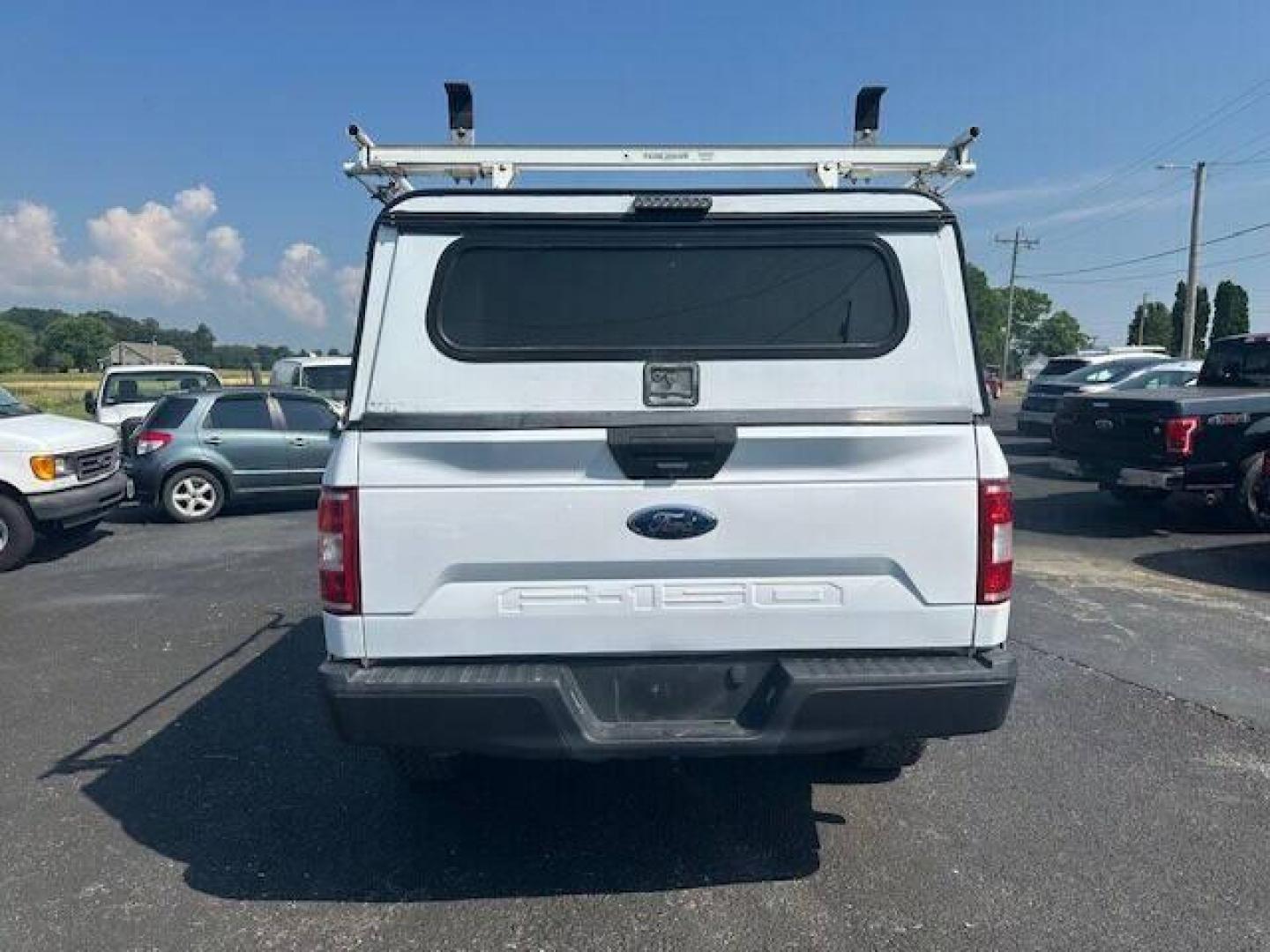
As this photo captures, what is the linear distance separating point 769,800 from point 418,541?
195cm

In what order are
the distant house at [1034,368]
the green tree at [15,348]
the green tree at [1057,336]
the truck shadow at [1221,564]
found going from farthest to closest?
the green tree at [1057,336], the green tree at [15,348], the distant house at [1034,368], the truck shadow at [1221,564]

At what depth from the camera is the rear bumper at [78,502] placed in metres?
8.79

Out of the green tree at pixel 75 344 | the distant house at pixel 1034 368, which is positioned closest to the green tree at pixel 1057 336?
the distant house at pixel 1034 368

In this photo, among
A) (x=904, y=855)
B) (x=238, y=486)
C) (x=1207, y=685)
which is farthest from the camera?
(x=238, y=486)

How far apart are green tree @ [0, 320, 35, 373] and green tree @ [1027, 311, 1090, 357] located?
10079cm

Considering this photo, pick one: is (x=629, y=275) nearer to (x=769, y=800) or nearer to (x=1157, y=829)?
(x=769, y=800)

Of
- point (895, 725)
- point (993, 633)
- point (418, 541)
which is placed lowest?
point (895, 725)

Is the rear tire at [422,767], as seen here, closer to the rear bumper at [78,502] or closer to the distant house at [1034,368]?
the rear bumper at [78,502]

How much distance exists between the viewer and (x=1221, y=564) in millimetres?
8570

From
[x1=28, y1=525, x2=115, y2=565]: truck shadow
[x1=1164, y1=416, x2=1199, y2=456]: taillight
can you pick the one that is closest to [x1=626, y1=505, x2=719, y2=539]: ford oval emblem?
[x1=1164, y1=416, x2=1199, y2=456]: taillight

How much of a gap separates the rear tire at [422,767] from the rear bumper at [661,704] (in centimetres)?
81

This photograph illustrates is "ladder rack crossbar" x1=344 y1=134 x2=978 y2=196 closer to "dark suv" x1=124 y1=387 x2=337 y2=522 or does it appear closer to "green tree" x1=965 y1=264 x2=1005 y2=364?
"dark suv" x1=124 y1=387 x2=337 y2=522

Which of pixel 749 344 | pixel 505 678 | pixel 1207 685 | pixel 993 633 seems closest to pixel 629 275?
pixel 749 344

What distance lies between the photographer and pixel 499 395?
3037mm
